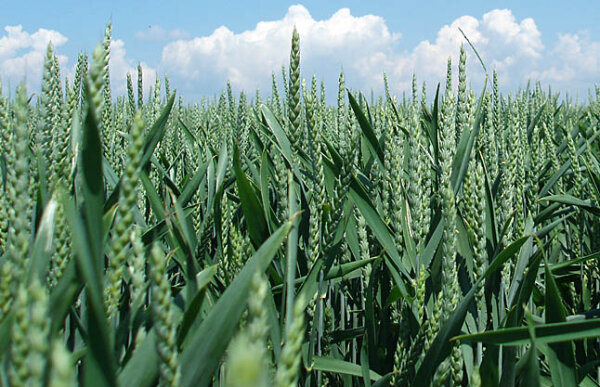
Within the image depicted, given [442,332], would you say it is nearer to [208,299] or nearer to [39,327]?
[208,299]

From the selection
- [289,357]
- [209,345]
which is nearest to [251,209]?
[209,345]

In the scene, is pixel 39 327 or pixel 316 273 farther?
pixel 316 273

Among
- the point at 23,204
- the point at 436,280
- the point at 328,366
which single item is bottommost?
the point at 328,366

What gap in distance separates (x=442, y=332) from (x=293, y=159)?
0.31m

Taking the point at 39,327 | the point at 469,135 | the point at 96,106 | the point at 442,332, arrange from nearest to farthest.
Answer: the point at 39,327, the point at 96,106, the point at 442,332, the point at 469,135

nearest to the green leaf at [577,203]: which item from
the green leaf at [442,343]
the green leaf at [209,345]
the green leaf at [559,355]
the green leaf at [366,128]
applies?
the green leaf at [366,128]

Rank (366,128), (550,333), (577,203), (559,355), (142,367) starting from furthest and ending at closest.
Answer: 1. (577,203)
2. (366,128)
3. (559,355)
4. (550,333)
5. (142,367)

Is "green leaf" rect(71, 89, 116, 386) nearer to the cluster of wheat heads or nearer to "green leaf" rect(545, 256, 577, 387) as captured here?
the cluster of wheat heads

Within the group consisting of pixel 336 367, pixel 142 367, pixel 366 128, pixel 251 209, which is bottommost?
pixel 336 367

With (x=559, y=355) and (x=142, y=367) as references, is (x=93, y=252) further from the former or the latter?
(x=559, y=355)

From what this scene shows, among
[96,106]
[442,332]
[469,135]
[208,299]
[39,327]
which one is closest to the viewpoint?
[39,327]

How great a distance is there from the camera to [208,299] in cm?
66

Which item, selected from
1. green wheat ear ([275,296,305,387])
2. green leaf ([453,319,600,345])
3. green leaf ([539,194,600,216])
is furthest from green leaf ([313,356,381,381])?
green leaf ([539,194,600,216])

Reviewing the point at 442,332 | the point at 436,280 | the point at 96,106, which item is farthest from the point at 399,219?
the point at 96,106
